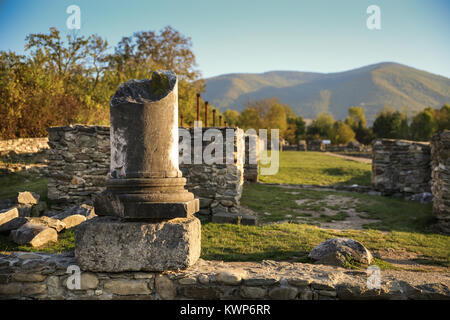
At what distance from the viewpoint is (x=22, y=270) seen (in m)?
3.45

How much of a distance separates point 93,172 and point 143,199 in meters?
5.83

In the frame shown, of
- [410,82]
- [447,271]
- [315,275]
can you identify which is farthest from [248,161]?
[410,82]

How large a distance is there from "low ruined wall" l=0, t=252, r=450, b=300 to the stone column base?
108 mm

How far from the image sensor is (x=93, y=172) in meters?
8.58

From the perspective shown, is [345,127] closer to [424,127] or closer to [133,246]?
[424,127]

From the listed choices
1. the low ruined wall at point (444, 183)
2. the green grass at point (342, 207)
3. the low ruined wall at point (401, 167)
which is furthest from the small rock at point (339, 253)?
the low ruined wall at point (401, 167)

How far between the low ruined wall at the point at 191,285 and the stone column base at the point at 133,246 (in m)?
0.11

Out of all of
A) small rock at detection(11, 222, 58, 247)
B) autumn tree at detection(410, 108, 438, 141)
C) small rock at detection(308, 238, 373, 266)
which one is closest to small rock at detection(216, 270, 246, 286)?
small rock at detection(308, 238, 373, 266)

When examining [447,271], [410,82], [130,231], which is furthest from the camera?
[410,82]

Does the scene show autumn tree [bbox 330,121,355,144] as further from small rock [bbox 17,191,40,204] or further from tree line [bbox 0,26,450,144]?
small rock [bbox 17,191,40,204]

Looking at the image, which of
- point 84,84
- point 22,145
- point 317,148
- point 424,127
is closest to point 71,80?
point 84,84

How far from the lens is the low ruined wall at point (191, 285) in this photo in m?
3.27
